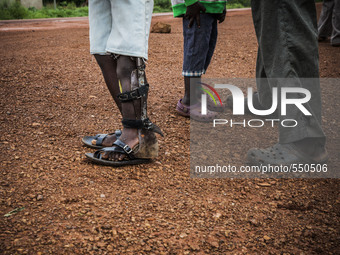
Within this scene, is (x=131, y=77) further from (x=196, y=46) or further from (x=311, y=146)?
(x=311, y=146)

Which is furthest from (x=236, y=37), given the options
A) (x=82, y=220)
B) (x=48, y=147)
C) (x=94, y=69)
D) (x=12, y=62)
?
(x=82, y=220)

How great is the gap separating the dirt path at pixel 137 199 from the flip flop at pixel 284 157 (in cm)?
13

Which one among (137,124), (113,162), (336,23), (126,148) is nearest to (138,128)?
(137,124)

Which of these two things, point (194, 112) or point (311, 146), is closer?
point (311, 146)

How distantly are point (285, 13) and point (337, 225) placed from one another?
3.82ft

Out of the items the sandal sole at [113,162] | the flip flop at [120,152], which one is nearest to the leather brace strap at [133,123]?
the flip flop at [120,152]

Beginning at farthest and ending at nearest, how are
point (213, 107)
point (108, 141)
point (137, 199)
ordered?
point (213, 107), point (108, 141), point (137, 199)

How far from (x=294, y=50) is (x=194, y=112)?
3.35ft

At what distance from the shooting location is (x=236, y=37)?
673 centimetres

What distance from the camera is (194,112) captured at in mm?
2666

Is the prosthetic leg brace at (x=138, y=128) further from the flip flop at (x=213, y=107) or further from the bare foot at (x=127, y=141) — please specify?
the flip flop at (x=213, y=107)

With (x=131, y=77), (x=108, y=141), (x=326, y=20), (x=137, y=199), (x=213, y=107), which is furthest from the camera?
(x=326, y=20)

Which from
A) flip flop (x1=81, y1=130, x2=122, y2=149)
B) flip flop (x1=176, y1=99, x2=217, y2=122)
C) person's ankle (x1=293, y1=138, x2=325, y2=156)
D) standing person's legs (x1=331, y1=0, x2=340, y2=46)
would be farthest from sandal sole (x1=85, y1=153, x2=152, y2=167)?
standing person's legs (x1=331, y1=0, x2=340, y2=46)

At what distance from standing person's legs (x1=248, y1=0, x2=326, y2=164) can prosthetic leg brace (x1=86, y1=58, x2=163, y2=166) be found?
64 cm
